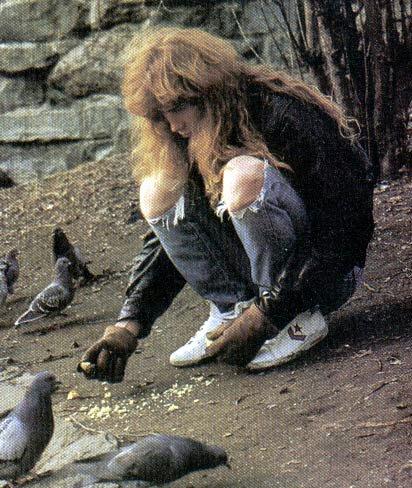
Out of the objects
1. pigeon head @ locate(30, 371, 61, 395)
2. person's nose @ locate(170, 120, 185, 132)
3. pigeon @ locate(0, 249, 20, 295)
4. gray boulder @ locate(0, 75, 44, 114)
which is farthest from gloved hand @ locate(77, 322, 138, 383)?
gray boulder @ locate(0, 75, 44, 114)

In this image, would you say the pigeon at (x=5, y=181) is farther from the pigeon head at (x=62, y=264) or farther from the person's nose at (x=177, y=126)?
the person's nose at (x=177, y=126)

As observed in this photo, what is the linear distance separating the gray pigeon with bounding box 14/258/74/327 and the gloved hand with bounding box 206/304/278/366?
6.44 feet

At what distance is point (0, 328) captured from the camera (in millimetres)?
6406

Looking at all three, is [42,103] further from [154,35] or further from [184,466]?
[184,466]

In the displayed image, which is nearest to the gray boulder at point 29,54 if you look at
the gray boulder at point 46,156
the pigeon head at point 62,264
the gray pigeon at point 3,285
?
the gray boulder at point 46,156

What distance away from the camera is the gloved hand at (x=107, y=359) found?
445 centimetres

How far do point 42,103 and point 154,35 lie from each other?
5153 mm

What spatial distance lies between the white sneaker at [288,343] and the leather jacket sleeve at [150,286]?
1.51 feet

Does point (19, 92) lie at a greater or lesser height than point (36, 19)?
lesser

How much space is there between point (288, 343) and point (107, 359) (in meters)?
0.68

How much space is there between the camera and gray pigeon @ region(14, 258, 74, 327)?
20.5 feet

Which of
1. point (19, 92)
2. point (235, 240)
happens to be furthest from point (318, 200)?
point (19, 92)

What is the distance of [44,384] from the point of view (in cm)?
432

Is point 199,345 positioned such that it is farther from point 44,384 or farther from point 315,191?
point 315,191
